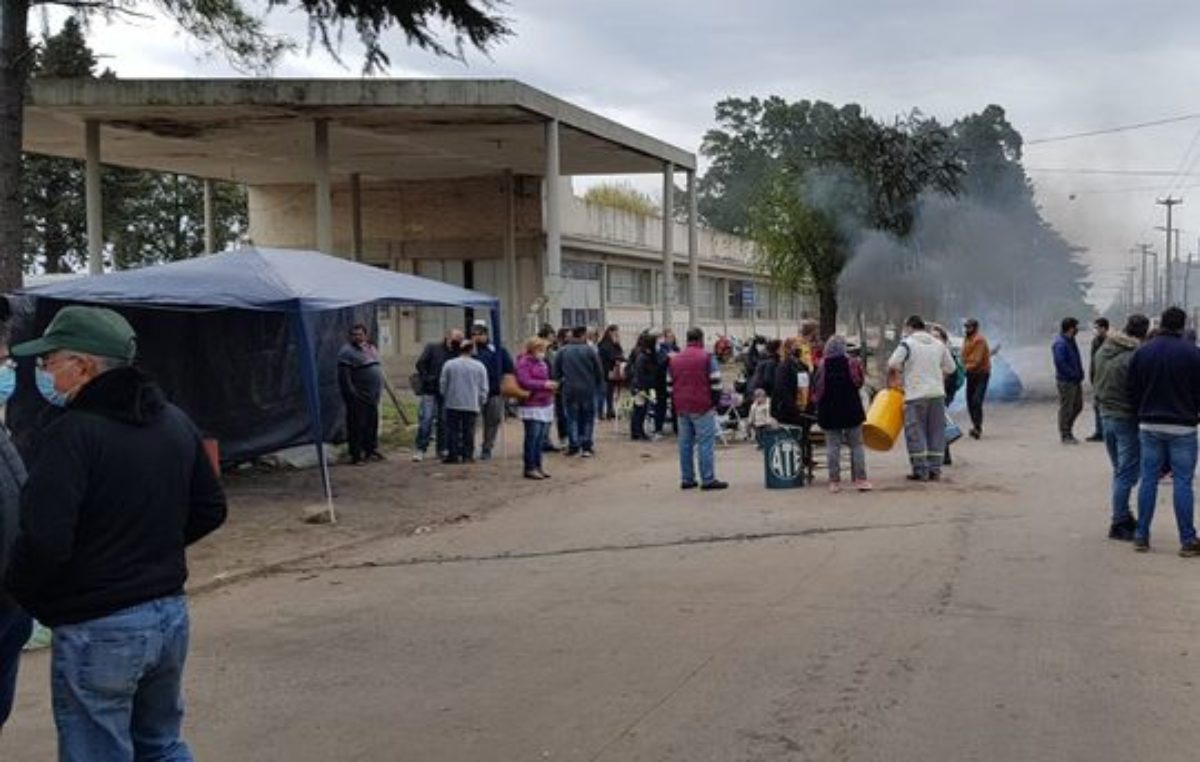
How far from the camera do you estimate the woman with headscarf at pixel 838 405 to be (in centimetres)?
1282

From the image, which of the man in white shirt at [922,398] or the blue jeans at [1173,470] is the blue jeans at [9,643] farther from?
the man in white shirt at [922,398]

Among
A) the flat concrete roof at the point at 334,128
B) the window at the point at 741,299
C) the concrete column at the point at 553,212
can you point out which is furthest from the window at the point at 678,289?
the concrete column at the point at 553,212

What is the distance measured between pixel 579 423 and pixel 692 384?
4196 millimetres

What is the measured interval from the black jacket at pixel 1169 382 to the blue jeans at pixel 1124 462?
408mm

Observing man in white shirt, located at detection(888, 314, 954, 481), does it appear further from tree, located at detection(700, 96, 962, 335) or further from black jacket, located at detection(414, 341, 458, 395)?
tree, located at detection(700, 96, 962, 335)

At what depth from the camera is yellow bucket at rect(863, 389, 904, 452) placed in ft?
44.9

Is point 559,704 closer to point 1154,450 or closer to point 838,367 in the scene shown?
point 1154,450

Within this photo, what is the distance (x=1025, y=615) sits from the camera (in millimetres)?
7273

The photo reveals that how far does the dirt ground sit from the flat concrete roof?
298 inches

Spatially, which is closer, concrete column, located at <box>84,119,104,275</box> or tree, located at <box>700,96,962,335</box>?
concrete column, located at <box>84,119,104,275</box>

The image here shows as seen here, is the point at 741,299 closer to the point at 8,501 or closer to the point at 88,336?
the point at 8,501

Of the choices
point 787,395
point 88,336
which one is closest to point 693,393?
point 787,395

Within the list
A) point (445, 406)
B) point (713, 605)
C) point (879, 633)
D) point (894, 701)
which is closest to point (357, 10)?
point (445, 406)

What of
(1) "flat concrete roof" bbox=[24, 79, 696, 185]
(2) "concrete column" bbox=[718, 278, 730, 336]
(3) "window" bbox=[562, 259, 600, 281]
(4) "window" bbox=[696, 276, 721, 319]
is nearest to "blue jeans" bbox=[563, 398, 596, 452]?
(1) "flat concrete roof" bbox=[24, 79, 696, 185]
